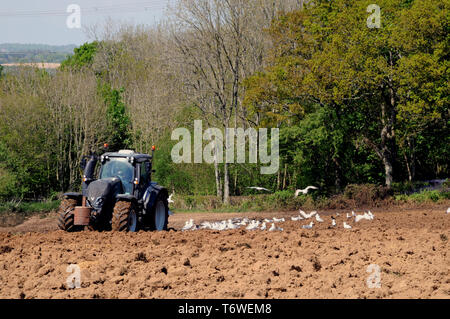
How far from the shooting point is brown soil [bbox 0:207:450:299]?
802 centimetres

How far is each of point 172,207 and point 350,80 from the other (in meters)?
10.7

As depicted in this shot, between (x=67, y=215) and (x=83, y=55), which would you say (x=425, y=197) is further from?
(x=83, y=55)

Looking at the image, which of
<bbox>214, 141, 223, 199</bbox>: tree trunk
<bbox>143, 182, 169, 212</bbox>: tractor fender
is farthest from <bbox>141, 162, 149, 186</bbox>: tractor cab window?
<bbox>214, 141, 223, 199</bbox>: tree trunk

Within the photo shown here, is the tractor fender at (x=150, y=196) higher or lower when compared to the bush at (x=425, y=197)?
higher

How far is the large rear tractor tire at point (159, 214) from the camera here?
15481 millimetres

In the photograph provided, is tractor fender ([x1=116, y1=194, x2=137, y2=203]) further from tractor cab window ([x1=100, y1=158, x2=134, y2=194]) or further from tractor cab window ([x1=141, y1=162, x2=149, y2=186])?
tractor cab window ([x1=141, y1=162, x2=149, y2=186])

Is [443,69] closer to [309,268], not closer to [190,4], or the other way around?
[190,4]

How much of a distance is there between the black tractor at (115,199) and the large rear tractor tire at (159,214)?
0.09 ft

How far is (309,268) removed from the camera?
921 centimetres

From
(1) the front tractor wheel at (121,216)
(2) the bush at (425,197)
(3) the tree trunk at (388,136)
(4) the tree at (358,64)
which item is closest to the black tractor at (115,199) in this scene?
(1) the front tractor wheel at (121,216)

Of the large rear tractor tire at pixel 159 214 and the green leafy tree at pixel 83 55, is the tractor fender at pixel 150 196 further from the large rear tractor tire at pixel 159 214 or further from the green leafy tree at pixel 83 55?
the green leafy tree at pixel 83 55

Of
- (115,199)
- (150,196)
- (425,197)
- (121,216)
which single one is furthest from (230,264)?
(425,197)

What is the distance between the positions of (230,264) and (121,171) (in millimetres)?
6016
